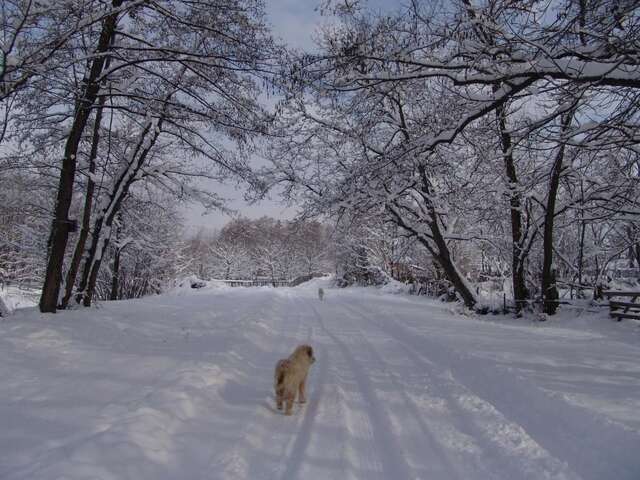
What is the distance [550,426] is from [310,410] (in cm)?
275

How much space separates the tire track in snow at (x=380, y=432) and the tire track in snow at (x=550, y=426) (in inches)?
42.5

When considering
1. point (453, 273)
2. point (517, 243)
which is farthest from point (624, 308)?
point (453, 273)

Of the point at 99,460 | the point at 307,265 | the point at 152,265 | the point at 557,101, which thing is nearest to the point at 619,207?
the point at 557,101

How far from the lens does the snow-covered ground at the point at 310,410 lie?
346cm

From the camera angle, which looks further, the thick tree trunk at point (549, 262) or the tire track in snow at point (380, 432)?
the thick tree trunk at point (549, 262)

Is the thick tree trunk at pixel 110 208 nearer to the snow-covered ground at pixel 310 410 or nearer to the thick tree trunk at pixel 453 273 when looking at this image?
the snow-covered ground at pixel 310 410

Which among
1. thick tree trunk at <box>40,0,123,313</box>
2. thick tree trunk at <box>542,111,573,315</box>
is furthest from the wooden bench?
thick tree trunk at <box>40,0,123,313</box>

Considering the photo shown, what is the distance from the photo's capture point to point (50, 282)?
344 inches

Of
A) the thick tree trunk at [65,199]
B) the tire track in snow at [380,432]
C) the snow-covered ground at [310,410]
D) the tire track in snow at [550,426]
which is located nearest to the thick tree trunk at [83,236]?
the thick tree trunk at [65,199]

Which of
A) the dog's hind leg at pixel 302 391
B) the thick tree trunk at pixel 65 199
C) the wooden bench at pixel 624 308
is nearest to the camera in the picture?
the dog's hind leg at pixel 302 391

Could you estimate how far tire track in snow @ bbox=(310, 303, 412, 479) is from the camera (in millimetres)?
3568

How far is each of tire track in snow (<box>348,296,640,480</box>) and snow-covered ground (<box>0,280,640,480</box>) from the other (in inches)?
0.7

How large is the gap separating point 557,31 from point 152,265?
3738 centimetres

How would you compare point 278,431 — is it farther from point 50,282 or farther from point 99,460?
point 50,282
